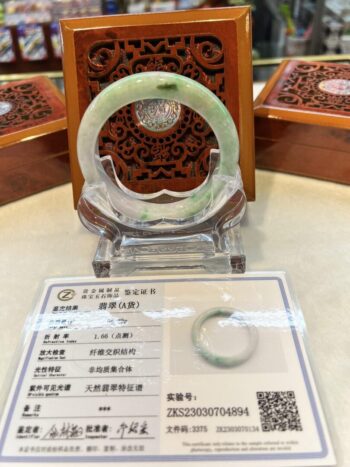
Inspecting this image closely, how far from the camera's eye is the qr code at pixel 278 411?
0.43 m

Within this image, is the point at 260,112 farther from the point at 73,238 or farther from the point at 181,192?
the point at 73,238

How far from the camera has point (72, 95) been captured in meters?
0.66

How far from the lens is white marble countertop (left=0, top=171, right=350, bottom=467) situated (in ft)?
1.71

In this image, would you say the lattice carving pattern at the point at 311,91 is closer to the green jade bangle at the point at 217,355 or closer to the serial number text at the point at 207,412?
the green jade bangle at the point at 217,355

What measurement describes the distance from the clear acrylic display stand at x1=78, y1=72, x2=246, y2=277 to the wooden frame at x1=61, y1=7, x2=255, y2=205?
9cm

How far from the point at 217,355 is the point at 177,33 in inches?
16.6

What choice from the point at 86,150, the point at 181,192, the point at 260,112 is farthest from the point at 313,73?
the point at 86,150

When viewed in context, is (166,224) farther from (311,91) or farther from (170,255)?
(311,91)

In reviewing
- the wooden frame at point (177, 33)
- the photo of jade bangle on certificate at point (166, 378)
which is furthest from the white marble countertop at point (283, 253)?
the wooden frame at point (177, 33)

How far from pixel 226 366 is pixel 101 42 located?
17.5 inches

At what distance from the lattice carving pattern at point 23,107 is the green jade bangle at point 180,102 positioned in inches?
9.1

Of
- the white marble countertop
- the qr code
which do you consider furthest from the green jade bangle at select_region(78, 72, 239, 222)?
the qr code
